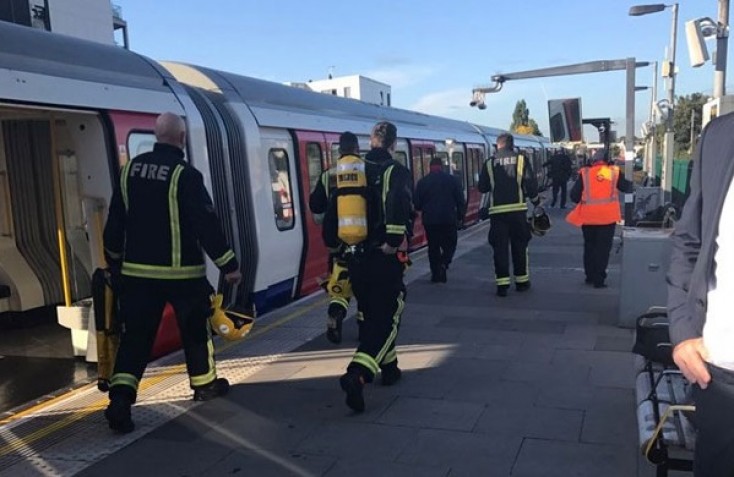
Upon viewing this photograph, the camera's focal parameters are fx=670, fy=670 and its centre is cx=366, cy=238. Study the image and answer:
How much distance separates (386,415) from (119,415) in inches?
65.5

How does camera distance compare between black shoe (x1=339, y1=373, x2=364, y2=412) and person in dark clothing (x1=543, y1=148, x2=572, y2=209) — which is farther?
person in dark clothing (x1=543, y1=148, x2=572, y2=209)

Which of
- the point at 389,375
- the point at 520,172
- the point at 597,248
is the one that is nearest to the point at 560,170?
the point at 597,248

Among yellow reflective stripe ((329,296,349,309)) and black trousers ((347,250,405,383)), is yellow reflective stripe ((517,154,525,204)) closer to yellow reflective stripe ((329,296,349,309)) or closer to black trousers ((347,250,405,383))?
yellow reflective stripe ((329,296,349,309))

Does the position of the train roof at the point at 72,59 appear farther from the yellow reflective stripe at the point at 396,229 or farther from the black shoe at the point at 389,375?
the black shoe at the point at 389,375

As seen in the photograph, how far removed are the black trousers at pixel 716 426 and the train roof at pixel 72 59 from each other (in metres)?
4.29

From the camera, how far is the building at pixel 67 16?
34.9 metres

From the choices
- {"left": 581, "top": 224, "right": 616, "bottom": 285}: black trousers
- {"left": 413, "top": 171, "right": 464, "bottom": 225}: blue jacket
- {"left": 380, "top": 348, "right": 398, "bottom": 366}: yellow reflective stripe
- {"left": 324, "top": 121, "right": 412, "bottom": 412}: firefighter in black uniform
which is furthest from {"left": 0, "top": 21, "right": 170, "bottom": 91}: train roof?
{"left": 581, "top": 224, "right": 616, "bottom": 285}: black trousers

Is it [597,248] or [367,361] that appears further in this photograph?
[597,248]

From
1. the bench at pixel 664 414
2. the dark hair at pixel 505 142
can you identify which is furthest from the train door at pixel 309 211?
the bench at pixel 664 414

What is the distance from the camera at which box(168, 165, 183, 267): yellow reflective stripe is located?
13.7 ft

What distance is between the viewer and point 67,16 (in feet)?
138

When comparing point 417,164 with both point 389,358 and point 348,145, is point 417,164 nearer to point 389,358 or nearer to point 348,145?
point 348,145

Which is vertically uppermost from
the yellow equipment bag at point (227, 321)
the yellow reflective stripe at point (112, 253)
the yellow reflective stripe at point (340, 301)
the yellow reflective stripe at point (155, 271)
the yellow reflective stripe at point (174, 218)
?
the yellow reflective stripe at point (174, 218)

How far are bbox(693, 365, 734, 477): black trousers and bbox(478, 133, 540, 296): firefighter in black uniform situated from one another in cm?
589
